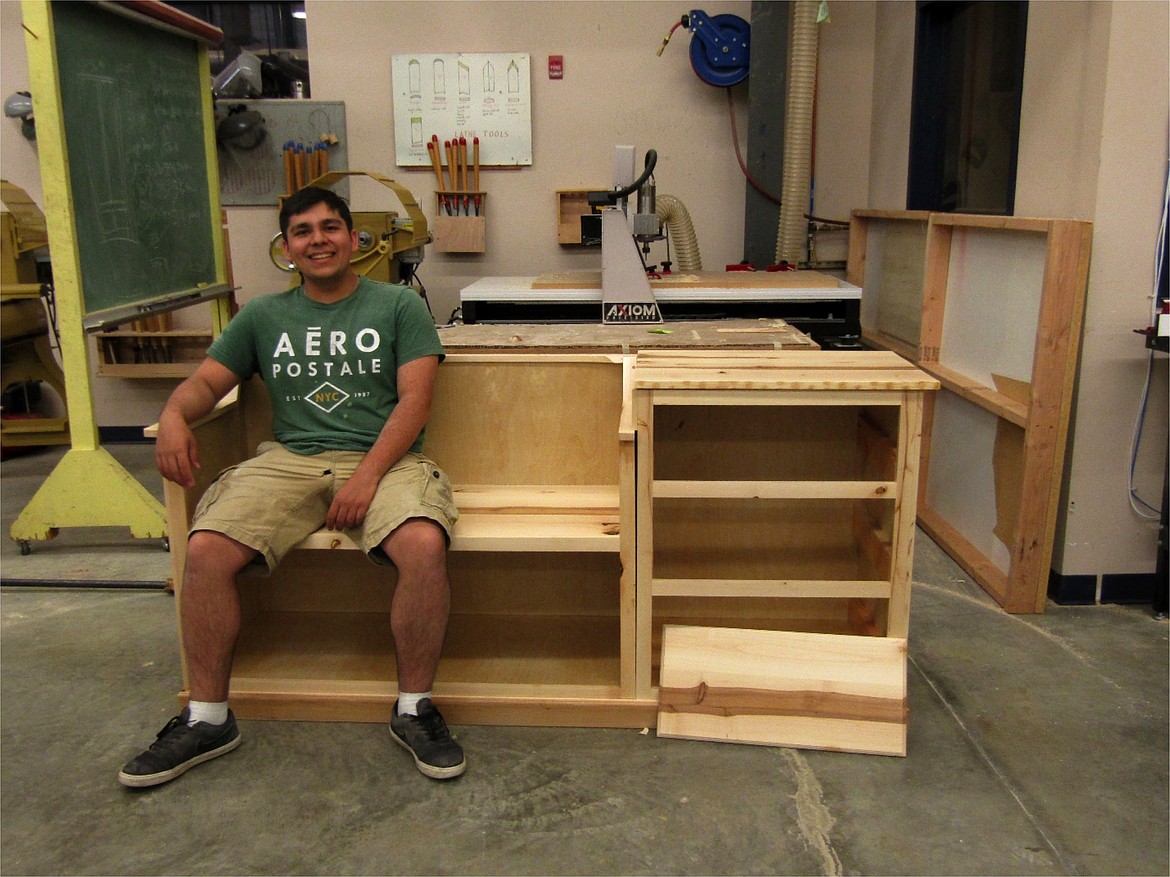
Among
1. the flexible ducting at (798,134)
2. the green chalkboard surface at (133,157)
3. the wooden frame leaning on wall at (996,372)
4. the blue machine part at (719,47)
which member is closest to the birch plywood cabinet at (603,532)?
the wooden frame leaning on wall at (996,372)

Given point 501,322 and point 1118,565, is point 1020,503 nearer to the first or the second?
point 1118,565

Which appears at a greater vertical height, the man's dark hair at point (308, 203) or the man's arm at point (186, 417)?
the man's dark hair at point (308, 203)

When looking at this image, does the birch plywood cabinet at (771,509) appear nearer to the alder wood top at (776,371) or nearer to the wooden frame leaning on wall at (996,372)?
the alder wood top at (776,371)

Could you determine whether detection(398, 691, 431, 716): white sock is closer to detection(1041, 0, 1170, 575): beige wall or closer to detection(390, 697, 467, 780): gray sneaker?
detection(390, 697, 467, 780): gray sneaker

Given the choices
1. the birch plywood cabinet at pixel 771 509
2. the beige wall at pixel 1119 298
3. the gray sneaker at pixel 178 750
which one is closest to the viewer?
the gray sneaker at pixel 178 750

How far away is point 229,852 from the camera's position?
178 centimetres

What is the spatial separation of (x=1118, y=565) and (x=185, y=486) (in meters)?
2.53

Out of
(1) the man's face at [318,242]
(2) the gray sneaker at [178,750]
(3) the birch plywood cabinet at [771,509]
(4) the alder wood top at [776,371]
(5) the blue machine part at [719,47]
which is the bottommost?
(2) the gray sneaker at [178,750]

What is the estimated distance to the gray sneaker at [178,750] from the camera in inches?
77.7

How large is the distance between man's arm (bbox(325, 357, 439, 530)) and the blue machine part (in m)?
2.90

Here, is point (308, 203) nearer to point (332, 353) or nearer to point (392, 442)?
point (332, 353)

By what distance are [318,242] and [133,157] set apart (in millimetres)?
1441

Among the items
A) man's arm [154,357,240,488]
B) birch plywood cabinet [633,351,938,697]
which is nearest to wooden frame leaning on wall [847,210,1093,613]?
birch plywood cabinet [633,351,938,697]

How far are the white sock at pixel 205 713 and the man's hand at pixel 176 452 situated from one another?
0.46 meters
